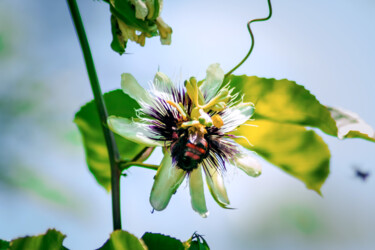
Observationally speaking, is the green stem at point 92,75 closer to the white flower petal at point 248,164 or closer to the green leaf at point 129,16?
the green leaf at point 129,16

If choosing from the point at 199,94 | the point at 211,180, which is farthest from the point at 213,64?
the point at 211,180

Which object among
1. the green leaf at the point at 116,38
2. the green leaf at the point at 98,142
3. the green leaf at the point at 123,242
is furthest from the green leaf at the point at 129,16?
the green leaf at the point at 123,242

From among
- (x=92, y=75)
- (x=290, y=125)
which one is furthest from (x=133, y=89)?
(x=290, y=125)

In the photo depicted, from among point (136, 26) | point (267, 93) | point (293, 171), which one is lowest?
point (293, 171)

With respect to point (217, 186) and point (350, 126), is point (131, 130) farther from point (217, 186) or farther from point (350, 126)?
point (350, 126)

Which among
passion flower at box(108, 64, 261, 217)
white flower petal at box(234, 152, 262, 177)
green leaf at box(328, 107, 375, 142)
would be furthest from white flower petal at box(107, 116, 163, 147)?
green leaf at box(328, 107, 375, 142)

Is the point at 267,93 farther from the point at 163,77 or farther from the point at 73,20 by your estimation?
the point at 73,20
